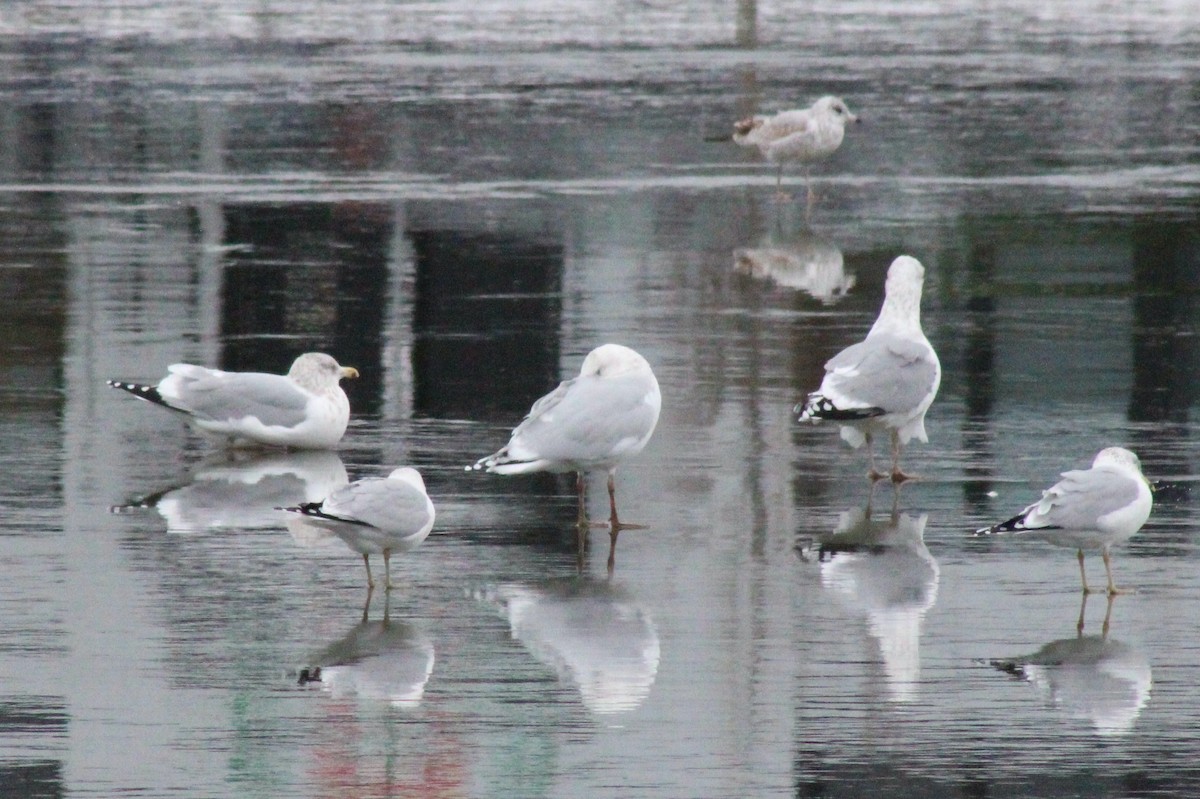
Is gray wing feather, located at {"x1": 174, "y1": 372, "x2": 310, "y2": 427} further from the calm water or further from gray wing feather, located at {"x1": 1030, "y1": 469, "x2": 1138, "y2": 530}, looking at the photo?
gray wing feather, located at {"x1": 1030, "y1": 469, "x2": 1138, "y2": 530}

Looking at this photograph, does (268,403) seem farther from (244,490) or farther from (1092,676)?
(1092,676)

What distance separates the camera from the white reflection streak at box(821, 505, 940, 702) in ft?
27.2

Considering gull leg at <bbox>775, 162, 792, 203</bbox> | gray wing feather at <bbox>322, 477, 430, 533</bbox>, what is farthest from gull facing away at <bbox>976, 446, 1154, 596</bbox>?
gull leg at <bbox>775, 162, 792, 203</bbox>

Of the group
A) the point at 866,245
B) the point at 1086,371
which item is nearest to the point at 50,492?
the point at 1086,371

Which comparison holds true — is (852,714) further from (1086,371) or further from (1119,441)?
(1086,371)

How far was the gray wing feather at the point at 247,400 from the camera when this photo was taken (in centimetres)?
1190

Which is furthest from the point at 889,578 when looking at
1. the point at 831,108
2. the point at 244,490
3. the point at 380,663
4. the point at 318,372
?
the point at 831,108

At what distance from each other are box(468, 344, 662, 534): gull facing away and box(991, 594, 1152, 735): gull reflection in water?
246 cm

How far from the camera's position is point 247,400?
11953mm

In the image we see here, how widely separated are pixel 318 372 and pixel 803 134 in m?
11.3

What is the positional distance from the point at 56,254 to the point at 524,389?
6.13m

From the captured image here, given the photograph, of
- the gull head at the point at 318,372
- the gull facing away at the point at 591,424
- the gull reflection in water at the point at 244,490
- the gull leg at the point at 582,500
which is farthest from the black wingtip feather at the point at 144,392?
the gull facing away at the point at 591,424

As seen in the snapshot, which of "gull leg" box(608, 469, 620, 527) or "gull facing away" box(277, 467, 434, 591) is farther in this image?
"gull leg" box(608, 469, 620, 527)

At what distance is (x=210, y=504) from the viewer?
10.8 metres
